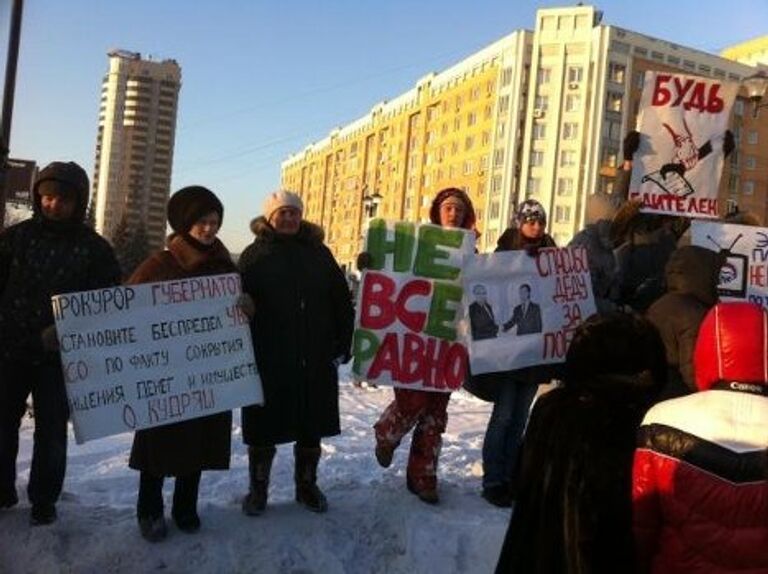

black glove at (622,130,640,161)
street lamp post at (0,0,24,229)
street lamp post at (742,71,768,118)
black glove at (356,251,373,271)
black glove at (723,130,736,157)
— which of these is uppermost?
street lamp post at (742,71,768,118)

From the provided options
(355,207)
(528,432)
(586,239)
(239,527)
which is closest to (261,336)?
(239,527)

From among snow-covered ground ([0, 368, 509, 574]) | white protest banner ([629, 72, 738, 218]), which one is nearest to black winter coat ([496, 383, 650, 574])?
snow-covered ground ([0, 368, 509, 574])

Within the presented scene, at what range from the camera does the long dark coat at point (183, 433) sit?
485cm

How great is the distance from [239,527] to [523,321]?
2.24 meters

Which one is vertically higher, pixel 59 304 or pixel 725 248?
pixel 725 248

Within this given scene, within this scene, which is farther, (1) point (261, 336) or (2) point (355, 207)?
(2) point (355, 207)

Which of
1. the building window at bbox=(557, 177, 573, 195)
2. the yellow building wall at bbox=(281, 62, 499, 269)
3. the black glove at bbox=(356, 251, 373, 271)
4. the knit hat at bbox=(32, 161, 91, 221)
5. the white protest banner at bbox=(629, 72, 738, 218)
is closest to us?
the knit hat at bbox=(32, 161, 91, 221)

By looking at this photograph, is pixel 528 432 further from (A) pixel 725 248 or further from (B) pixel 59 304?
(A) pixel 725 248

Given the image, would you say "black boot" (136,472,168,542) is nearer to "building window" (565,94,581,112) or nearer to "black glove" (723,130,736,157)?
"black glove" (723,130,736,157)

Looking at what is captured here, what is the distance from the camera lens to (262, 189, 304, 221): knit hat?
17.1ft

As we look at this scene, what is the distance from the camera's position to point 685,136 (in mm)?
7066

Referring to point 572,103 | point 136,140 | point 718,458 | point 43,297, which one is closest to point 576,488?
point 718,458

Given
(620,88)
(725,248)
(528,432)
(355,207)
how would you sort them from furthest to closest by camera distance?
(355,207) → (620,88) → (725,248) → (528,432)

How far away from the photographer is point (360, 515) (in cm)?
539
